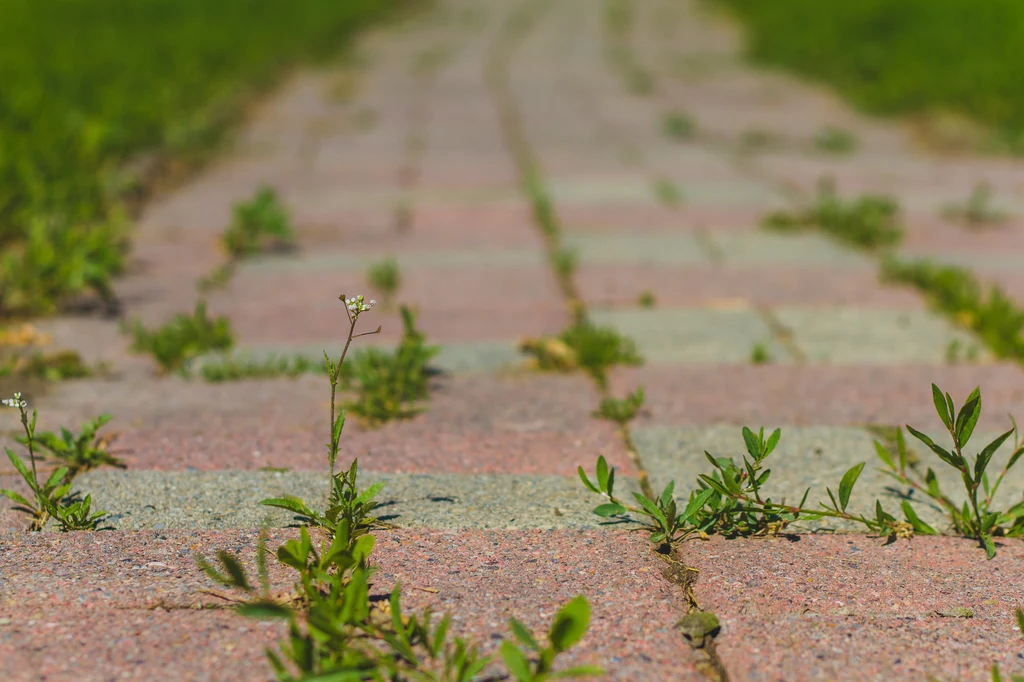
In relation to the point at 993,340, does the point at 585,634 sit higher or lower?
lower

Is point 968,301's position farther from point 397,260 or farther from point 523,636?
point 523,636

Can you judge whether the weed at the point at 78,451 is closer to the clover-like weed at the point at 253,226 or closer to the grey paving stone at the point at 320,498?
the grey paving stone at the point at 320,498

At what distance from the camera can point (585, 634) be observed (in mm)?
1757

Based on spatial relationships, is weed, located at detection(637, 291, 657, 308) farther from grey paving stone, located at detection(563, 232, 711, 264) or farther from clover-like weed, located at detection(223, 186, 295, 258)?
clover-like weed, located at detection(223, 186, 295, 258)

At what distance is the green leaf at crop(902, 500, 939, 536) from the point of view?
215 cm

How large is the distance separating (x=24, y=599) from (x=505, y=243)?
3261mm

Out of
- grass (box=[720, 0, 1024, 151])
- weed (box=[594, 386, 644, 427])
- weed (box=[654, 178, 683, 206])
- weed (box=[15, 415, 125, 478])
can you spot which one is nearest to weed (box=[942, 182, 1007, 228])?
weed (box=[654, 178, 683, 206])

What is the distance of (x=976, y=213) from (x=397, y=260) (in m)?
2.80

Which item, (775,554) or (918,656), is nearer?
(918,656)

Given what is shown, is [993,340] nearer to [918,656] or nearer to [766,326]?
[766,326]

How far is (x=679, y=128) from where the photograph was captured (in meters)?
7.64

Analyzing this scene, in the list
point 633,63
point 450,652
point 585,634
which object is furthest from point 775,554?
point 633,63

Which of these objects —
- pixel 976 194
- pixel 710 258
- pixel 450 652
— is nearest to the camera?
pixel 450 652

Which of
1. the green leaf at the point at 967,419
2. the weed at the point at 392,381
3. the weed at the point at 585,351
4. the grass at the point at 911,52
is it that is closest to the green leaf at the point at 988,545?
the green leaf at the point at 967,419
